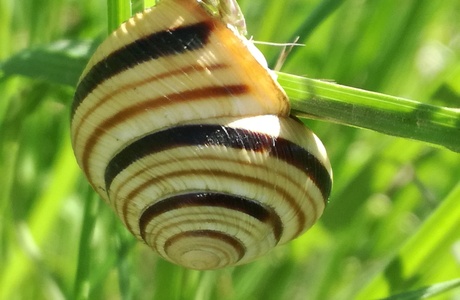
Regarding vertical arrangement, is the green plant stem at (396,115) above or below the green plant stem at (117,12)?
below

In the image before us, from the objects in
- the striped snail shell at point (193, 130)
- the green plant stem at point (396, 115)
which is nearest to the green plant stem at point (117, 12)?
the striped snail shell at point (193, 130)

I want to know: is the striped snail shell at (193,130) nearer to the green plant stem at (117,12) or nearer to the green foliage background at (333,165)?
the green plant stem at (117,12)

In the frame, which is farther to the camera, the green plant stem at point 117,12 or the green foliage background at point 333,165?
the green foliage background at point 333,165

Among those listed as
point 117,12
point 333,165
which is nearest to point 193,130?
point 117,12

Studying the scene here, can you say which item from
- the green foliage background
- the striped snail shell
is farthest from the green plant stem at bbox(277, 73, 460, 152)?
the green foliage background

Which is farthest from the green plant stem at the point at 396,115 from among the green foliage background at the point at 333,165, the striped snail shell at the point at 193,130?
the green foliage background at the point at 333,165

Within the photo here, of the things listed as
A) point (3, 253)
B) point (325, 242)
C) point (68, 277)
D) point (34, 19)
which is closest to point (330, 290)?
point (325, 242)

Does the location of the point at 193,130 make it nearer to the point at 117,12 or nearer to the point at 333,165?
the point at 117,12
